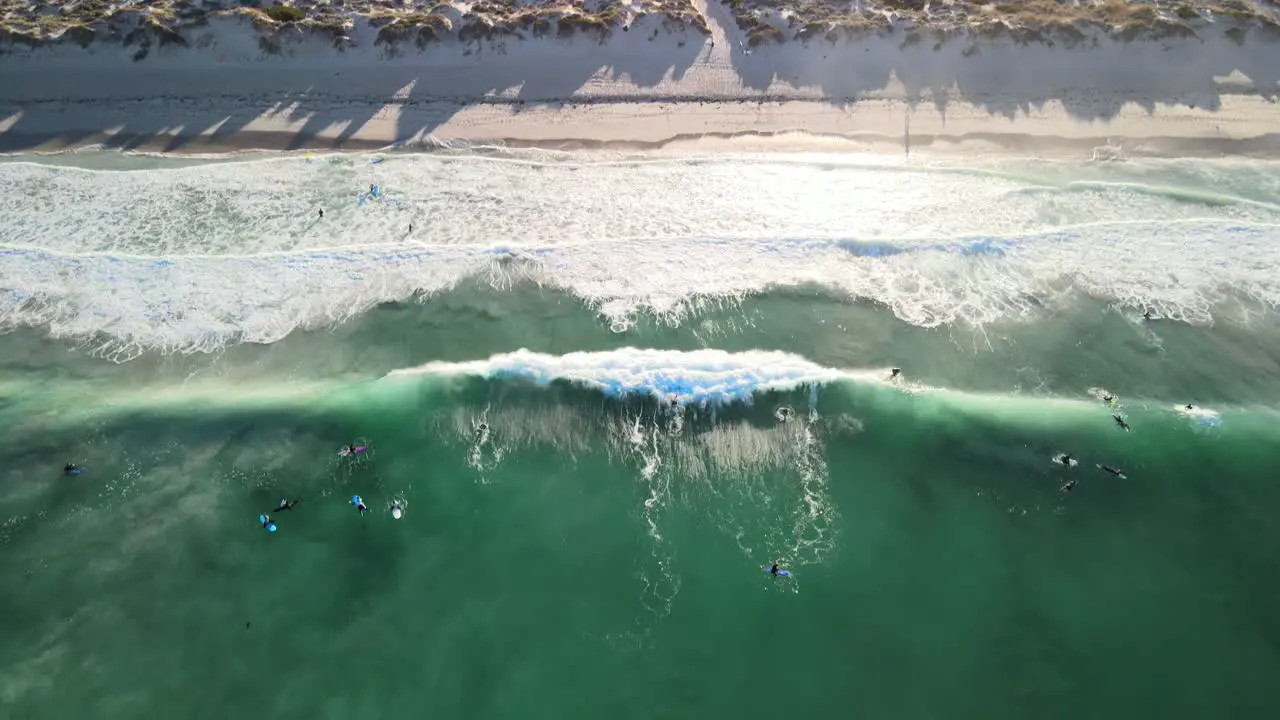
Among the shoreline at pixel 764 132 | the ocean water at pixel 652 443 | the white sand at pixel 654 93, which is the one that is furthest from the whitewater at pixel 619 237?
the white sand at pixel 654 93

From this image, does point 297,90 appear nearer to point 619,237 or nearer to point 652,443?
point 619,237

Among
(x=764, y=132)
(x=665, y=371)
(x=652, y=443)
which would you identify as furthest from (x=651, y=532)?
(x=764, y=132)

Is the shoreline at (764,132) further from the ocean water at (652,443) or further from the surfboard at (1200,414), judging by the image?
the surfboard at (1200,414)

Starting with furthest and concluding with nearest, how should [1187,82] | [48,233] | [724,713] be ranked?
[1187,82] → [48,233] → [724,713]

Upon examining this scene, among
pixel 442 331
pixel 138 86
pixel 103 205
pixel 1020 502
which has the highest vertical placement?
pixel 138 86

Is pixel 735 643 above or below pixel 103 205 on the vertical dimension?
below

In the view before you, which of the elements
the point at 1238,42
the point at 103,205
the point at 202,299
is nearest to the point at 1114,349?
the point at 1238,42

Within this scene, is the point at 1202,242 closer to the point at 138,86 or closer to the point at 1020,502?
the point at 1020,502
